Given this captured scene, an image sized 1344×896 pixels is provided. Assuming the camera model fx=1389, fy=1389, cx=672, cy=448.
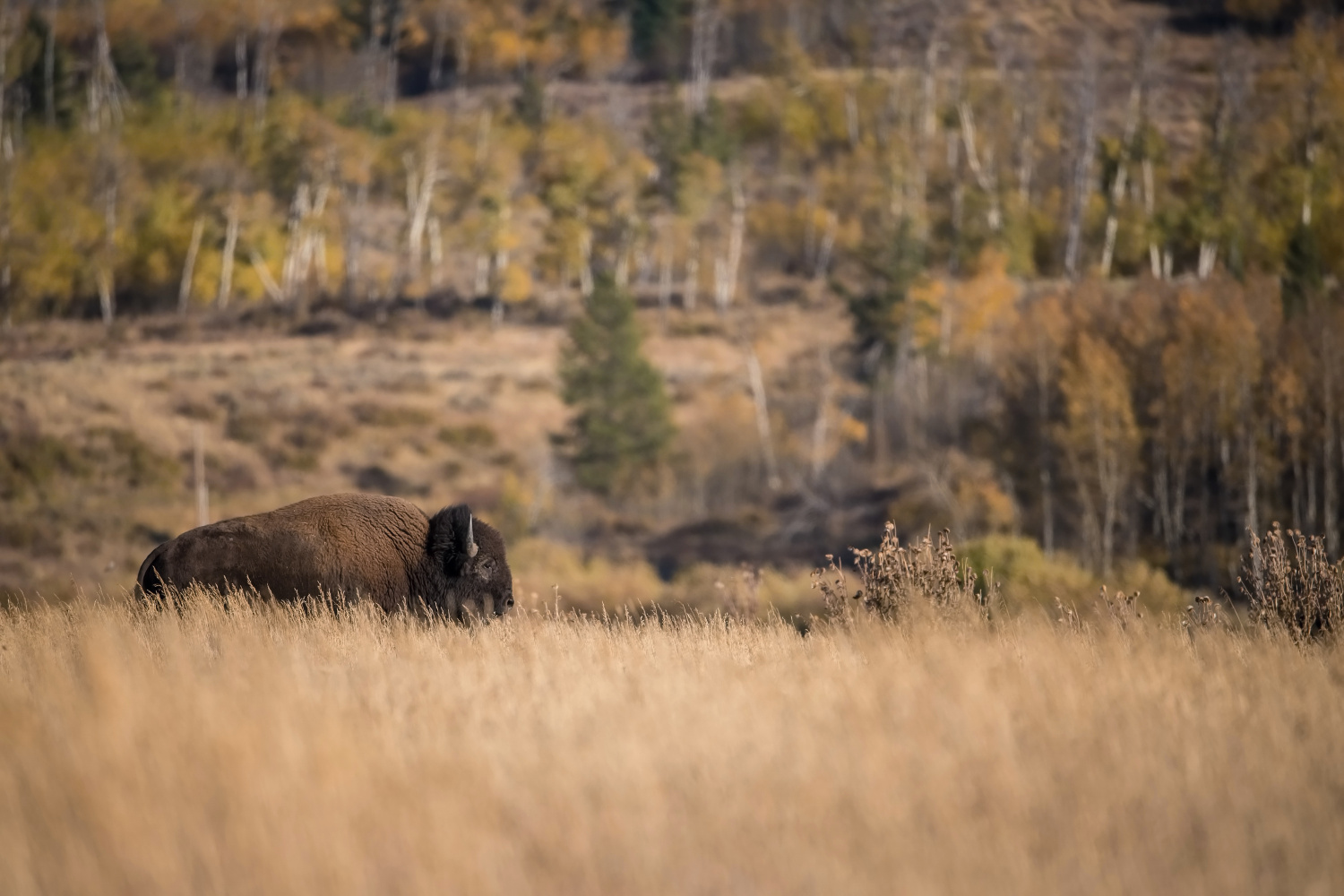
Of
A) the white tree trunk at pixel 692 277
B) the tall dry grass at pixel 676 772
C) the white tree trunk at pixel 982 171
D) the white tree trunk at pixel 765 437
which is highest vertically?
the white tree trunk at pixel 982 171

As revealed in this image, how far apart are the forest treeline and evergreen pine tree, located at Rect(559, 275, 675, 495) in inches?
86.9

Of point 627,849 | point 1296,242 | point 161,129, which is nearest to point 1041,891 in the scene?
point 627,849

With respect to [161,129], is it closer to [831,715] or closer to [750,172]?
[750,172]

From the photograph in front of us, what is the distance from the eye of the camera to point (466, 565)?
1082cm

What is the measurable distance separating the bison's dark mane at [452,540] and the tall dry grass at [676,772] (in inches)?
111

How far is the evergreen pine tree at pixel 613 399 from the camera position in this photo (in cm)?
5344

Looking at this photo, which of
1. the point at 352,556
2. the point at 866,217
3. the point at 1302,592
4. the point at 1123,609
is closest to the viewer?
the point at 1123,609

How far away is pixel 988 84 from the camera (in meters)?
92.2

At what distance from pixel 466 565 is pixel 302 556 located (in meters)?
1.25

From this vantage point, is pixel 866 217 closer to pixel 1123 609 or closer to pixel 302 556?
pixel 302 556

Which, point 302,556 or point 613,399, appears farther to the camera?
point 613,399

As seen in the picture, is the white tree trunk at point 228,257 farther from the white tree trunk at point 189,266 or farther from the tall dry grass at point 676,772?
the tall dry grass at point 676,772

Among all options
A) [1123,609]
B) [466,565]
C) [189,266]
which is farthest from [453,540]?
[189,266]

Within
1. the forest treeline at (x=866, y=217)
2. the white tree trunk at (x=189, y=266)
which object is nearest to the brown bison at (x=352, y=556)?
the forest treeline at (x=866, y=217)
